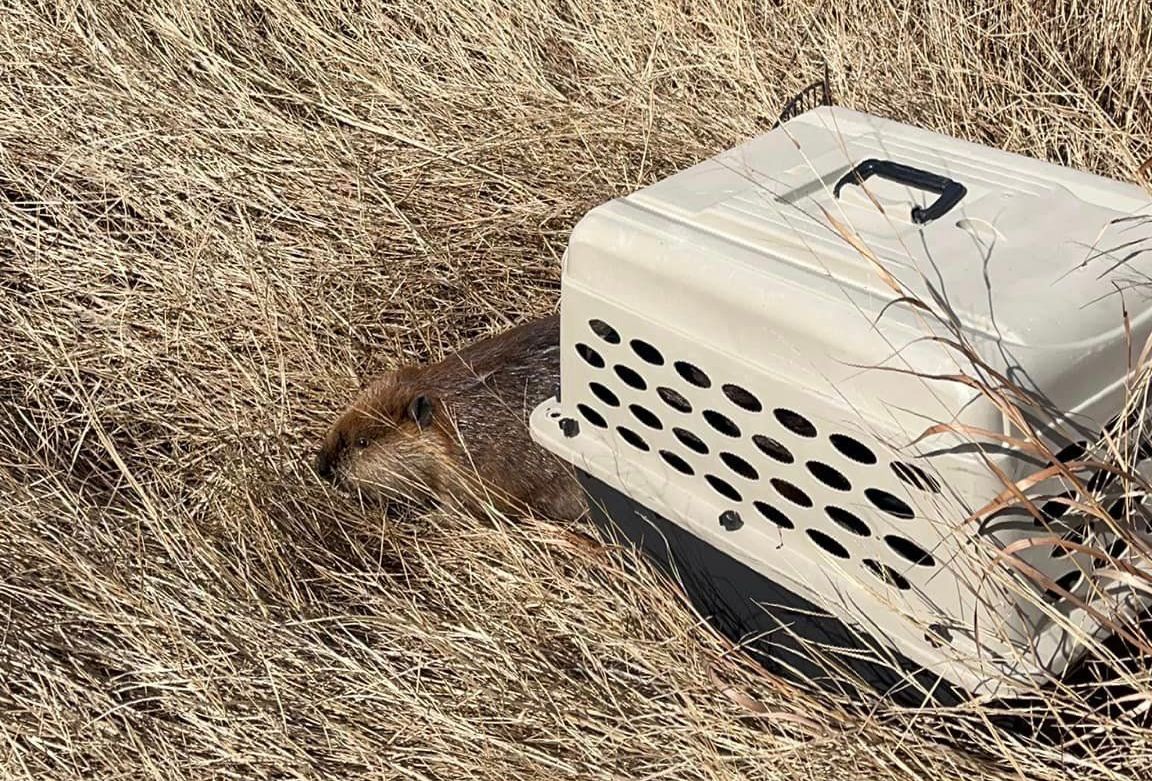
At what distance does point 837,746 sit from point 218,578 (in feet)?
4.86

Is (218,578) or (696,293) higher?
(696,293)

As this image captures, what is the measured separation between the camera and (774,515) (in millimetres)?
2611

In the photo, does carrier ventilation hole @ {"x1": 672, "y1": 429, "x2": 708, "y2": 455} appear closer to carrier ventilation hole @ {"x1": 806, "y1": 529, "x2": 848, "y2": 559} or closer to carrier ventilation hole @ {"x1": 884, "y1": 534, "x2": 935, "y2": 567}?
carrier ventilation hole @ {"x1": 806, "y1": 529, "x2": 848, "y2": 559}

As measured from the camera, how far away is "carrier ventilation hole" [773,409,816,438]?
98.6 inches

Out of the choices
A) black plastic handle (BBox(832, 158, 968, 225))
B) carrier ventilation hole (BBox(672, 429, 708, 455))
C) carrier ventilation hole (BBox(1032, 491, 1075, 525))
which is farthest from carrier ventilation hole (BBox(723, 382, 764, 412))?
carrier ventilation hole (BBox(1032, 491, 1075, 525))

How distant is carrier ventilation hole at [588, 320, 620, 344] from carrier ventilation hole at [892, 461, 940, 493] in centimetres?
69

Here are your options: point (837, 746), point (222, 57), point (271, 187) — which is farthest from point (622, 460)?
point (222, 57)

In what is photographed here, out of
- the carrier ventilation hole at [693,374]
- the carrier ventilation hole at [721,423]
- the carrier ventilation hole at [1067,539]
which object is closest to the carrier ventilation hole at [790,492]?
the carrier ventilation hole at [721,423]

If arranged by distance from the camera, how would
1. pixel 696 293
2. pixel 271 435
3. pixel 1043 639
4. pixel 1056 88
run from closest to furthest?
pixel 1043 639 → pixel 696 293 → pixel 271 435 → pixel 1056 88

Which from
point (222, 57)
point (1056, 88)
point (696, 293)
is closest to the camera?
point (696, 293)

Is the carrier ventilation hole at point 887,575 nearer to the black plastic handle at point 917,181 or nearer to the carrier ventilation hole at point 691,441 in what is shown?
the carrier ventilation hole at point 691,441

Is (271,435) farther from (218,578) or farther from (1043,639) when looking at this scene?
(1043,639)

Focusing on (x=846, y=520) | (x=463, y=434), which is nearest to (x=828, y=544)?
(x=846, y=520)

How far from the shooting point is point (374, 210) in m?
4.32
